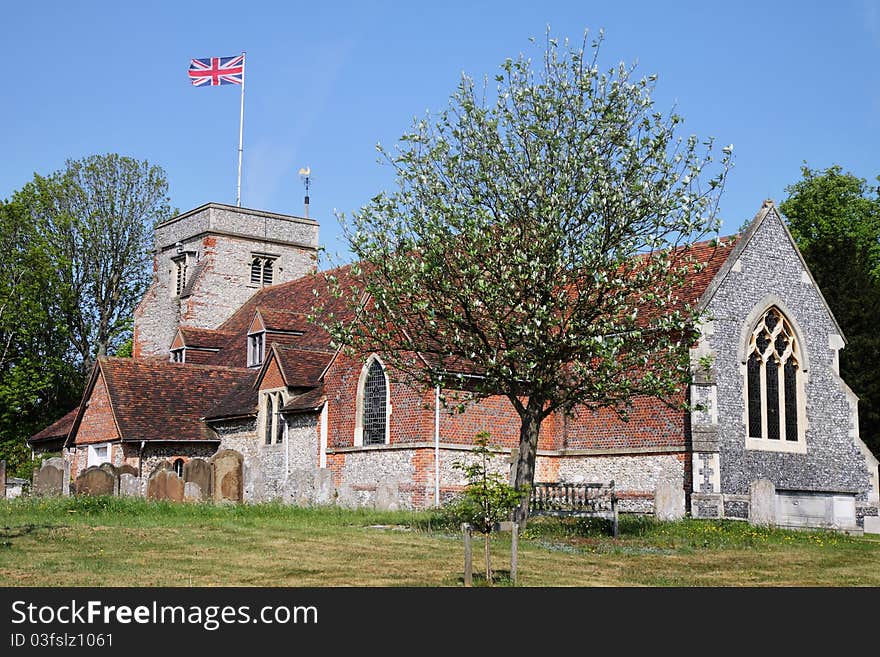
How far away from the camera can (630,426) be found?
29656 millimetres

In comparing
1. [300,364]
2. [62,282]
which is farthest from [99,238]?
[300,364]

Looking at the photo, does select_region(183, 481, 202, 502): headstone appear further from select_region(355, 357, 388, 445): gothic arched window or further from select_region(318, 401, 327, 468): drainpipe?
select_region(355, 357, 388, 445): gothic arched window

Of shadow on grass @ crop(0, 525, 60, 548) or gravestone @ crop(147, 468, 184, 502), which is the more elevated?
gravestone @ crop(147, 468, 184, 502)

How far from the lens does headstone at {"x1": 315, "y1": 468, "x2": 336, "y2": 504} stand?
2862 cm

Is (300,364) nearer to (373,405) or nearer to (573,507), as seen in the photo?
(373,405)

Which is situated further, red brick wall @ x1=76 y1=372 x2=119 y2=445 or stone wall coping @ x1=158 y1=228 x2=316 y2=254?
stone wall coping @ x1=158 y1=228 x2=316 y2=254

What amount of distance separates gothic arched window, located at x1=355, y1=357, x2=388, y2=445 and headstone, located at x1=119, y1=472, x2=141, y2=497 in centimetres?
695

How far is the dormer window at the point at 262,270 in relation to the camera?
5256 centimetres

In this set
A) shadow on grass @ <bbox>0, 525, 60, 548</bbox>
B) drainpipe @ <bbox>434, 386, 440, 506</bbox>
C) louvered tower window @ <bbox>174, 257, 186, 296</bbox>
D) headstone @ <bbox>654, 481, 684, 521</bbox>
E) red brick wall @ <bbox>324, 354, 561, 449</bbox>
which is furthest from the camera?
louvered tower window @ <bbox>174, 257, 186, 296</bbox>

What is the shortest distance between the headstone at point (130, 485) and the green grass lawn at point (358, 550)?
372 centimetres

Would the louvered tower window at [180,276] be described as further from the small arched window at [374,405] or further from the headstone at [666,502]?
the headstone at [666,502]

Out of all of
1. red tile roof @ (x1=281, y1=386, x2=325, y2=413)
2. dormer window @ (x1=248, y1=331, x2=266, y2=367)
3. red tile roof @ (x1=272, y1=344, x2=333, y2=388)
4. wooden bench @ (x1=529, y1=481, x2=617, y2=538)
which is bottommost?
wooden bench @ (x1=529, y1=481, x2=617, y2=538)

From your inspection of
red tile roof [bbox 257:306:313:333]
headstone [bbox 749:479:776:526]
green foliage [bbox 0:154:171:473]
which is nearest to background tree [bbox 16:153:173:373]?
green foliage [bbox 0:154:171:473]

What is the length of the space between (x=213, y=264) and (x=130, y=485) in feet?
76.9
